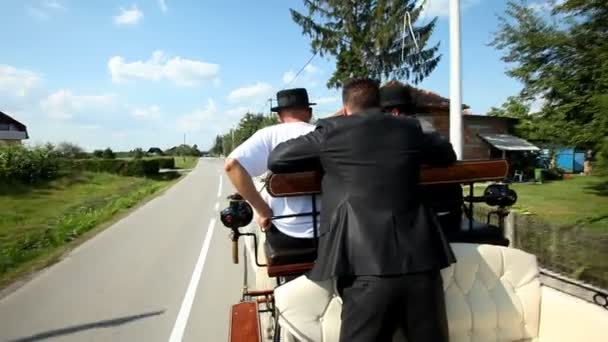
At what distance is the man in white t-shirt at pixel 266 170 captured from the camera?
2.88 metres

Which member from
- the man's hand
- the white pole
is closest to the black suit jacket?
the man's hand

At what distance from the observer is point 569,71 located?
21.5 ft

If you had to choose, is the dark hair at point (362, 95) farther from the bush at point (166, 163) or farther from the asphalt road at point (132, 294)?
the bush at point (166, 163)

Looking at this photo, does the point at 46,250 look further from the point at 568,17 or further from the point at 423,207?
the point at 568,17

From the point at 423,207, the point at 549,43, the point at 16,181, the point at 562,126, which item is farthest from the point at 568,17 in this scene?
the point at 16,181

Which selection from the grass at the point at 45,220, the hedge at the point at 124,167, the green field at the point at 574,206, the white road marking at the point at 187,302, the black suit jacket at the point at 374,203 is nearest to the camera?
the black suit jacket at the point at 374,203

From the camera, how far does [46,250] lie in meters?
9.75

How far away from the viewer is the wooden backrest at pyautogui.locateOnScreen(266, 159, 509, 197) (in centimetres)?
263

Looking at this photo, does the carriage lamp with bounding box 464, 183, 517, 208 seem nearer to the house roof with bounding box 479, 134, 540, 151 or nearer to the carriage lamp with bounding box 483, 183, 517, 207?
the carriage lamp with bounding box 483, 183, 517, 207

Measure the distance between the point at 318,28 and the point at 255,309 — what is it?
2501 centimetres

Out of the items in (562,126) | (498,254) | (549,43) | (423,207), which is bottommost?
(498,254)

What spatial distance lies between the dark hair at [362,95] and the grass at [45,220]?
265 inches

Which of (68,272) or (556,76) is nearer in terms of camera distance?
(556,76)

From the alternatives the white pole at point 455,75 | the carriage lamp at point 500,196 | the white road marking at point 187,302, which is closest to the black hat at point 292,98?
the carriage lamp at point 500,196
